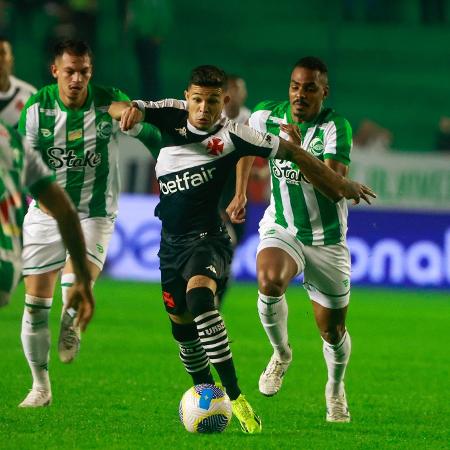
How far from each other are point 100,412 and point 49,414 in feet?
1.04

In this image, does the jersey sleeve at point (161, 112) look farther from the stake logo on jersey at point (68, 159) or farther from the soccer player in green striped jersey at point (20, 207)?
the soccer player in green striped jersey at point (20, 207)

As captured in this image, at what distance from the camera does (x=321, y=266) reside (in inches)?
313

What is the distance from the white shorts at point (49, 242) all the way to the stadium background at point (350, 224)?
2.83 feet

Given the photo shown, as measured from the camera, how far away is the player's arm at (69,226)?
5297 millimetres

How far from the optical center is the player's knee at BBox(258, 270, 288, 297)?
305 inches

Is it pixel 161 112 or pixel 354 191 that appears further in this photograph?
pixel 161 112

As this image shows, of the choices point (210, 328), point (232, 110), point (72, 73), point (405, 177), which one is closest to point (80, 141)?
point (72, 73)

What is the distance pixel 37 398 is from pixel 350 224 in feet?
31.3

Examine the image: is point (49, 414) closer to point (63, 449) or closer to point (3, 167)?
point (63, 449)

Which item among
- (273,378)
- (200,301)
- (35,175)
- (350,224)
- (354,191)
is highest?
(35,175)

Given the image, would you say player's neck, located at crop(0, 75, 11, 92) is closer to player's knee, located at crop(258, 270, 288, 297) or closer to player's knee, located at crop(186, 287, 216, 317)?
player's knee, located at crop(258, 270, 288, 297)

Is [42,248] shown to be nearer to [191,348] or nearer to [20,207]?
[191,348]

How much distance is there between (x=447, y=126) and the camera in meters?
18.6

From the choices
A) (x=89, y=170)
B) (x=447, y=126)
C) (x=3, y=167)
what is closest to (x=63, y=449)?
(x=3, y=167)
